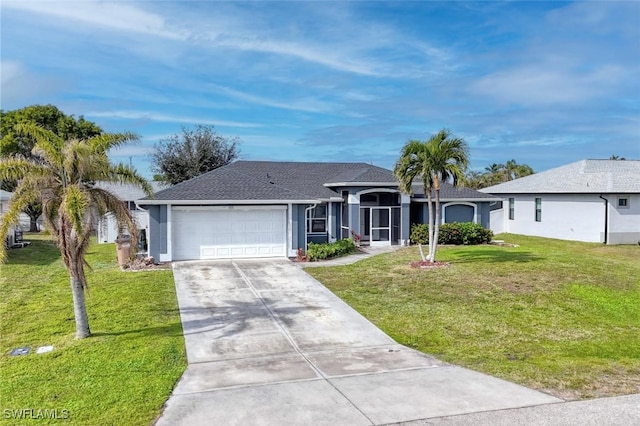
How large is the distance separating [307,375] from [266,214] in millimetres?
12947

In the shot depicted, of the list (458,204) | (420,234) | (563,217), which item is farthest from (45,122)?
(563,217)

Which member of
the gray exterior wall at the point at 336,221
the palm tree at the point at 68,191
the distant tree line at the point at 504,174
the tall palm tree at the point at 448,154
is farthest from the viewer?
the distant tree line at the point at 504,174

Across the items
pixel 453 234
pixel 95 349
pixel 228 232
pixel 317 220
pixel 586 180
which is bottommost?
pixel 95 349

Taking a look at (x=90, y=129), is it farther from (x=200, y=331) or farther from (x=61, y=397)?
(x=61, y=397)

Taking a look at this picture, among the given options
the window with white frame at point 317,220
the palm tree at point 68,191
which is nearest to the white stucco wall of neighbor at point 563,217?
the window with white frame at point 317,220

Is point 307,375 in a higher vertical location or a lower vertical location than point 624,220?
lower

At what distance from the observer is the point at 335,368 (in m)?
8.55

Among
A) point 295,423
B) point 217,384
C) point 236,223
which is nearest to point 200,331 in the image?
point 217,384

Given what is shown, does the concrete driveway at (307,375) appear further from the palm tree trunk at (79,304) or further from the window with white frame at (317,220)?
the window with white frame at (317,220)

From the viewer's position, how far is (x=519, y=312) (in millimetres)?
12531

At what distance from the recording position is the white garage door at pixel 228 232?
19781mm

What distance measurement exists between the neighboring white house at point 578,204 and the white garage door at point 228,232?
18.6m

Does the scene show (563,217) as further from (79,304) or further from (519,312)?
(79,304)

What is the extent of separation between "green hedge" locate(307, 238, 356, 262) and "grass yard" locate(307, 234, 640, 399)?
149cm
